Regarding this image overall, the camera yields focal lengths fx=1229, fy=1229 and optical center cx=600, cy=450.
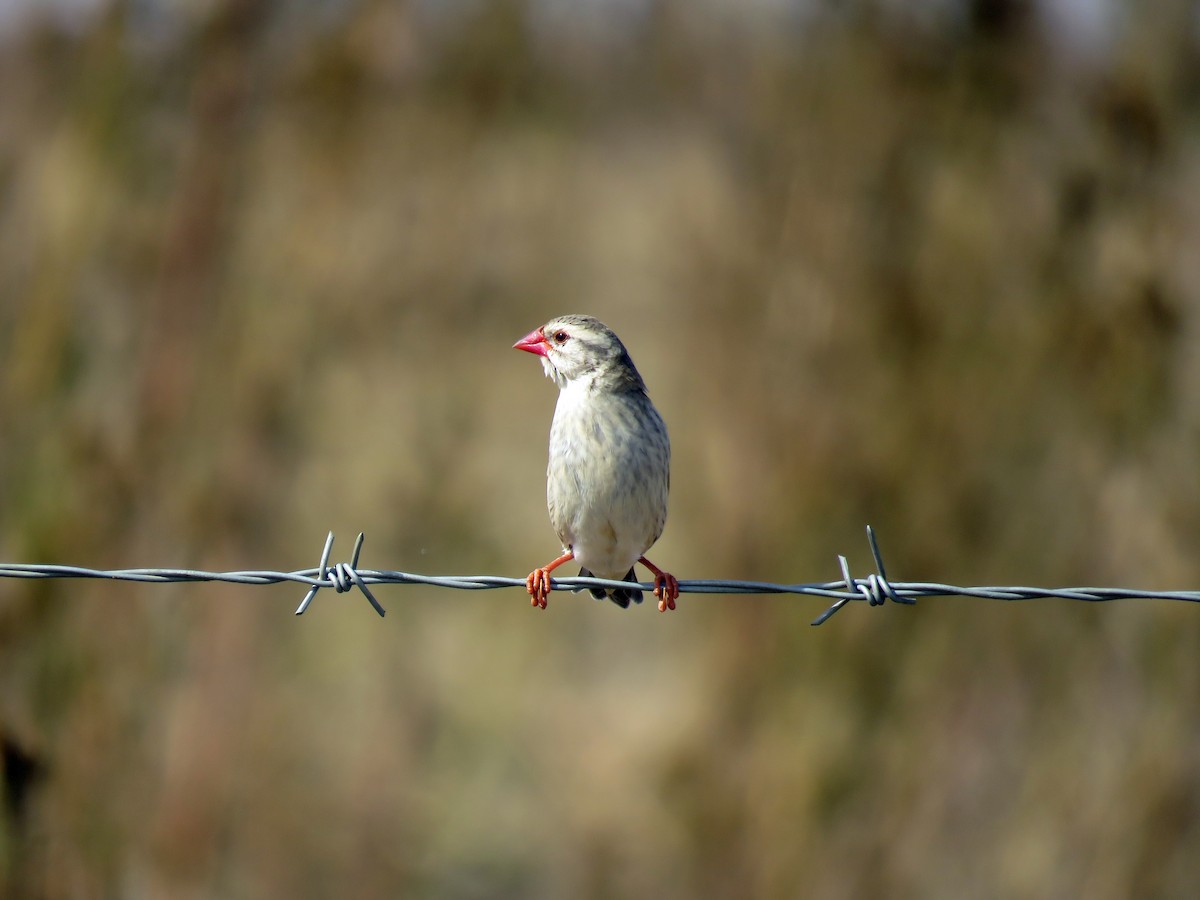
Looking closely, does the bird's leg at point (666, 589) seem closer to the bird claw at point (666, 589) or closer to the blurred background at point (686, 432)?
the bird claw at point (666, 589)

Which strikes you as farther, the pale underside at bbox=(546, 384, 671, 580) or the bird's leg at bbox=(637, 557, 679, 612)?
the pale underside at bbox=(546, 384, 671, 580)

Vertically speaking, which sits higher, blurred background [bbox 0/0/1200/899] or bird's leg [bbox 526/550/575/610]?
blurred background [bbox 0/0/1200/899]

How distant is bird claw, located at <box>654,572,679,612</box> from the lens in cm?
473

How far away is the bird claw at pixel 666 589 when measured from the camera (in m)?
4.73

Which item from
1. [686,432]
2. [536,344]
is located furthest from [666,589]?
[686,432]

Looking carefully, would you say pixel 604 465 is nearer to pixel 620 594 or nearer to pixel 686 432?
pixel 620 594

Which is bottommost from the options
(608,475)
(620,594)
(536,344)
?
(620,594)

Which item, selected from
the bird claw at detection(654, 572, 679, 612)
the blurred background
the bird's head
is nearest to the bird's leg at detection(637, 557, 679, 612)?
the bird claw at detection(654, 572, 679, 612)

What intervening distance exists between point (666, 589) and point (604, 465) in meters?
0.71

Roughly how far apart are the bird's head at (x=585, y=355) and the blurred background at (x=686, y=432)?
226 inches

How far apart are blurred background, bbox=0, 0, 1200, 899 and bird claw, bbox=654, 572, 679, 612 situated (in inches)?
242

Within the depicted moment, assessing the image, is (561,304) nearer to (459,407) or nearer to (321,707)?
(459,407)

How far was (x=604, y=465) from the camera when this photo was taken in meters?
5.26

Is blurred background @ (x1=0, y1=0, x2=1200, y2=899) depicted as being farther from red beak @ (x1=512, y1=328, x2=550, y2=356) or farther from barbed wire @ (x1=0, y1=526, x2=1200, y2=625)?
barbed wire @ (x1=0, y1=526, x2=1200, y2=625)
